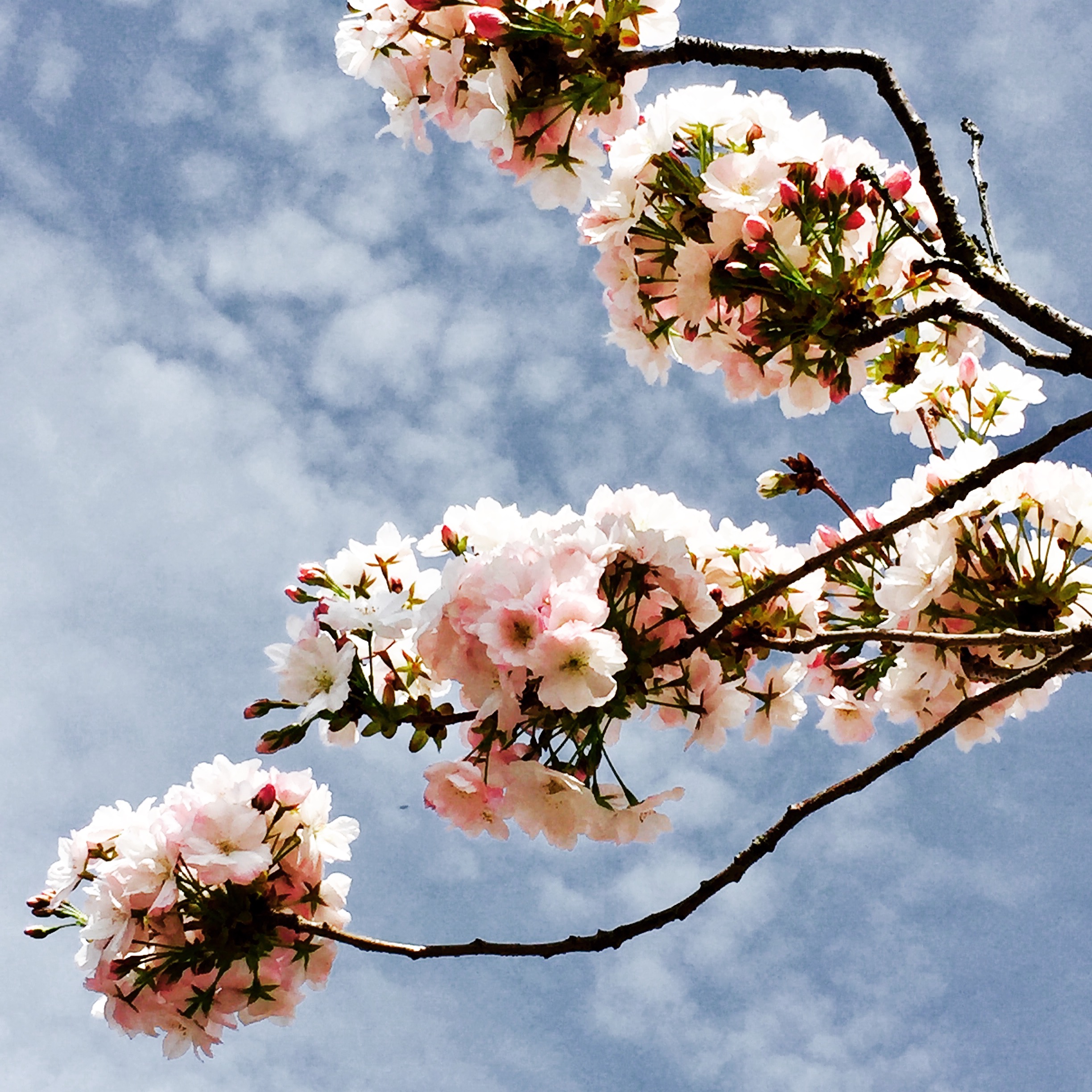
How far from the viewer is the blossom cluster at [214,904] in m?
2.75

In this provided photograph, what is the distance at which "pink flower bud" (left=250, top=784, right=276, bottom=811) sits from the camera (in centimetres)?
283

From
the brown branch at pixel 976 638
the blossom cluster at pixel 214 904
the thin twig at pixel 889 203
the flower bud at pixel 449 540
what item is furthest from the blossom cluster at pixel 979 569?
the blossom cluster at pixel 214 904

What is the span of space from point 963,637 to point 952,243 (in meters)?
1.01

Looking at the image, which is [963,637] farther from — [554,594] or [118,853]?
[118,853]

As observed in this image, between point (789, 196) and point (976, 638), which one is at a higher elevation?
point (789, 196)

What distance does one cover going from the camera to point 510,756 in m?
2.61

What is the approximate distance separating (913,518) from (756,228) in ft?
2.87

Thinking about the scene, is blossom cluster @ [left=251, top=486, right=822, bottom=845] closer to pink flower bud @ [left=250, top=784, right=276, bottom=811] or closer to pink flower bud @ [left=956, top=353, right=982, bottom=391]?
pink flower bud @ [left=250, top=784, right=276, bottom=811]

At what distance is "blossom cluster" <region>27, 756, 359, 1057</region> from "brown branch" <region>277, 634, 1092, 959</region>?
25 cm

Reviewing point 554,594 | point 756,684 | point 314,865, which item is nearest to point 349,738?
point 314,865

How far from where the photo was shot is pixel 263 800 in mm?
2828

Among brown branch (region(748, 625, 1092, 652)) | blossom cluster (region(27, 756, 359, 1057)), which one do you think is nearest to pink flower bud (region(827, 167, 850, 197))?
brown branch (region(748, 625, 1092, 652))

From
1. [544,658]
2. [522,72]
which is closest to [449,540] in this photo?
→ [544,658]

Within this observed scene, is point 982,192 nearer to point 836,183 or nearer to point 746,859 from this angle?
point 836,183
